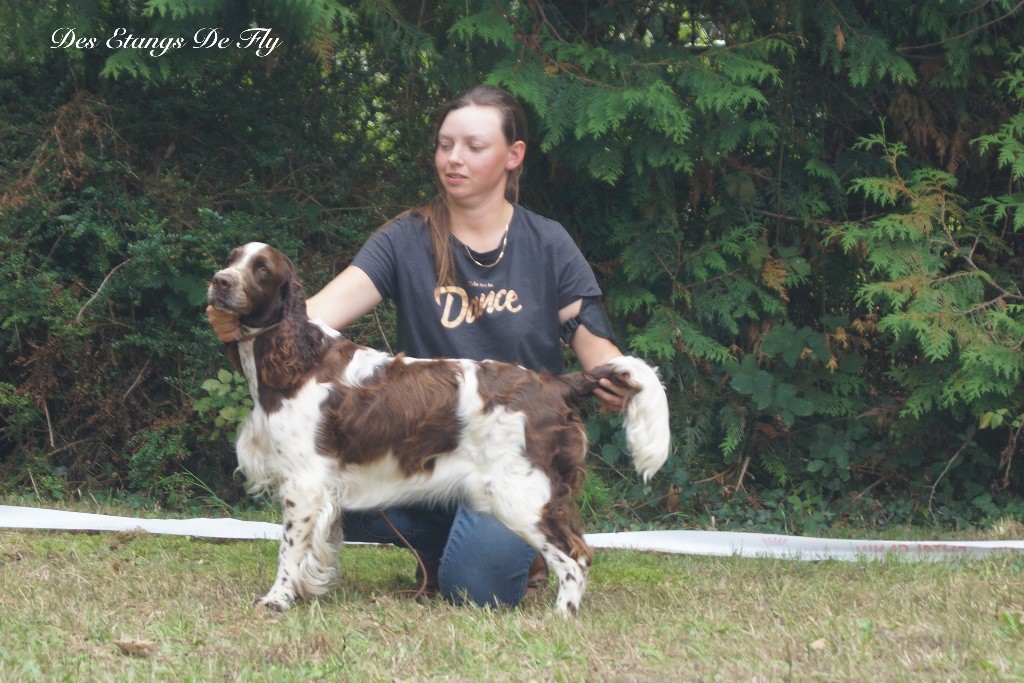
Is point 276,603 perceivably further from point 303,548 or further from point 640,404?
point 640,404

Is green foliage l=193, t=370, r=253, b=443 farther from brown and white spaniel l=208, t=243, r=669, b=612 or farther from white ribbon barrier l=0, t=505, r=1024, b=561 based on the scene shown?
brown and white spaniel l=208, t=243, r=669, b=612

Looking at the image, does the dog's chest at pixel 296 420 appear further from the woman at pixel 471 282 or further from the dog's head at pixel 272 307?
the woman at pixel 471 282

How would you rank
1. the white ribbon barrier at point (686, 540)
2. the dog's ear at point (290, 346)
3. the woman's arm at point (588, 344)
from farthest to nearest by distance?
the white ribbon barrier at point (686, 540) → the woman's arm at point (588, 344) → the dog's ear at point (290, 346)

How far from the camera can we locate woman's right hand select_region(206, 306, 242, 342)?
3313mm

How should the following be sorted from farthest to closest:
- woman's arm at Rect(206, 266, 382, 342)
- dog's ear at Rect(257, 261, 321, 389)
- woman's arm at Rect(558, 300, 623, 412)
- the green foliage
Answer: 1. the green foliage
2. woman's arm at Rect(558, 300, 623, 412)
3. woman's arm at Rect(206, 266, 382, 342)
4. dog's ear at Rect(257, 261, 321, 389)

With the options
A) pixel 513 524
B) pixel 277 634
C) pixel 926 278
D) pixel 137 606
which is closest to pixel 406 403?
pixel 513 524

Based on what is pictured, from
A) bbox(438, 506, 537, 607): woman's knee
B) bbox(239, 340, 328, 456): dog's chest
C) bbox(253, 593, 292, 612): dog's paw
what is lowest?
bbox(253, 593, 292, 612): dog's paw

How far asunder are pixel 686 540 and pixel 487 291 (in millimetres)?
1653

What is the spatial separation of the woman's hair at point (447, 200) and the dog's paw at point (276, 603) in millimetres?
1071

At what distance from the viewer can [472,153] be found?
3.73 metres

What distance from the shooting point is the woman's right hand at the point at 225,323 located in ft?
10.9

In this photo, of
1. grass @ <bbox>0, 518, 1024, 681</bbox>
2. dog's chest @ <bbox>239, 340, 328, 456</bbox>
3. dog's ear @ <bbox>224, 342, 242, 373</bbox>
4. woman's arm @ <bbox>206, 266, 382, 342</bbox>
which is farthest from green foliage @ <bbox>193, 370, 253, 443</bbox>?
dog's chest @ <bbox>239, 340, 328, 456</bbox>

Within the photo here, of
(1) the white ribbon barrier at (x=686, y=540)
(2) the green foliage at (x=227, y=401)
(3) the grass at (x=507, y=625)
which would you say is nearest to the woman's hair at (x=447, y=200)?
(3) the grass at (x=507, y=625)

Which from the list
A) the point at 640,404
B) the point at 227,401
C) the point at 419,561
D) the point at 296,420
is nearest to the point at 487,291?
the point at 640,404
